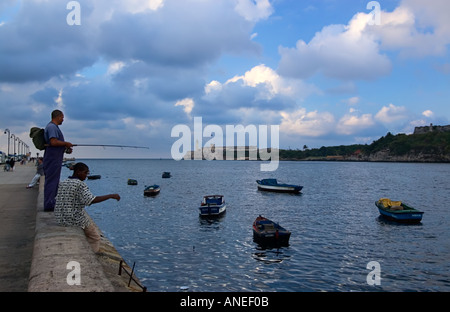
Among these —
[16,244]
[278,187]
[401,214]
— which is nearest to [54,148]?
[16,244]

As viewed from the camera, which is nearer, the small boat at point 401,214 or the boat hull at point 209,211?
the small boat at point 401,214

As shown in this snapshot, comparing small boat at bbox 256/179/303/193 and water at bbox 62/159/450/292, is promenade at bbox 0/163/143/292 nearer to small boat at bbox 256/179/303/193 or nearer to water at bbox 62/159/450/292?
water at bbox 62/159/450/292

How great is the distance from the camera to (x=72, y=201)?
26.8ft

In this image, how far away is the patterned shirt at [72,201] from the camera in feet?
26.5

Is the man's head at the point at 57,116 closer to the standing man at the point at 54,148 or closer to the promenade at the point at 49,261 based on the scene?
the standing man at the point at 54,148

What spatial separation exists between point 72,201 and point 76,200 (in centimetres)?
10

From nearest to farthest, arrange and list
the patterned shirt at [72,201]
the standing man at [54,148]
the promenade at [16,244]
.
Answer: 1. the promenade at [16,244]
2. the patterned shirt at [72,201]
3. the standing man at [54,148]

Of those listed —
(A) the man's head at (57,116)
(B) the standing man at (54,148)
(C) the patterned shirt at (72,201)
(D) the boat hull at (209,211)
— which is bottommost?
(D) the boat hull at (209,211)

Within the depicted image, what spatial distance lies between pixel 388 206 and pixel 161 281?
1194 inches

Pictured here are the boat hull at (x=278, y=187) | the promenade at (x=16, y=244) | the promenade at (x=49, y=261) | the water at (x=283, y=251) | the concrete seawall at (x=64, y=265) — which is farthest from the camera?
the boat hull at (x=278, y=187)

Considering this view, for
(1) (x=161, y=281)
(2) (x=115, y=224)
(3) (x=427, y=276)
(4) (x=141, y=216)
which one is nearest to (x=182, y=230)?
(2) (x=115, y=224)

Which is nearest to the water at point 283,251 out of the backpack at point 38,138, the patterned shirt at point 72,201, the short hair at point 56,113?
the patterned shirt at point 72,201

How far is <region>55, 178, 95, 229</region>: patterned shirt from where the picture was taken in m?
8.06
